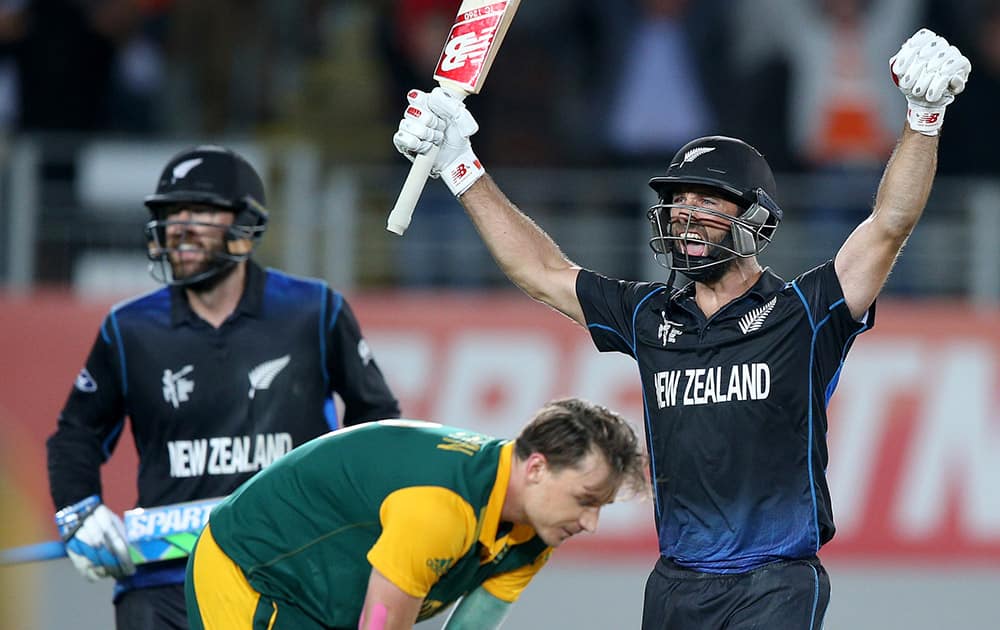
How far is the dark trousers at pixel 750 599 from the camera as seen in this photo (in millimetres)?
4789

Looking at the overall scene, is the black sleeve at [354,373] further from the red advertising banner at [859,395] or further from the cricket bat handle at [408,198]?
the red advertising banner at [859,395]

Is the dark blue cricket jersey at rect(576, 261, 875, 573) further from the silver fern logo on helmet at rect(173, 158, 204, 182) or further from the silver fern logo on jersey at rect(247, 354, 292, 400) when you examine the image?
the silver fern logo on helmet at rect(173, 158, 204, 182)

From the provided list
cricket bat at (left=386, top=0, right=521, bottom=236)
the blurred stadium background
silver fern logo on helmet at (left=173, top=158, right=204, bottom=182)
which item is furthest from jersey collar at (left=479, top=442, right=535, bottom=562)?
the blurred stadium background

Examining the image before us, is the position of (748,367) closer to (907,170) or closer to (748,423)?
(748,423)

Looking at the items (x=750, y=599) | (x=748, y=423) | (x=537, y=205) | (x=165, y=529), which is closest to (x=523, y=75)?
(x=537, y=205)

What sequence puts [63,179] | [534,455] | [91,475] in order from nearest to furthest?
[534,455] → [91,475] → [63,179]

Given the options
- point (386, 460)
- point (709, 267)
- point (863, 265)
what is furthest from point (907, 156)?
point (386, 460)

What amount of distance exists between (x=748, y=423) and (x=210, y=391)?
1.97 meters

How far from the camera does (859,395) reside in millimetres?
10305

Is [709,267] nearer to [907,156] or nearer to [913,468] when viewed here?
[907,156]

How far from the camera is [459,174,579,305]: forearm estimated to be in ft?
18.0

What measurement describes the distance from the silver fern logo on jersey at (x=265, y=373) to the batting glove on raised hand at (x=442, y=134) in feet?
2.96

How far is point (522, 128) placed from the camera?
10.8 meters

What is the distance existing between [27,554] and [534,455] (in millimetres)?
2408
